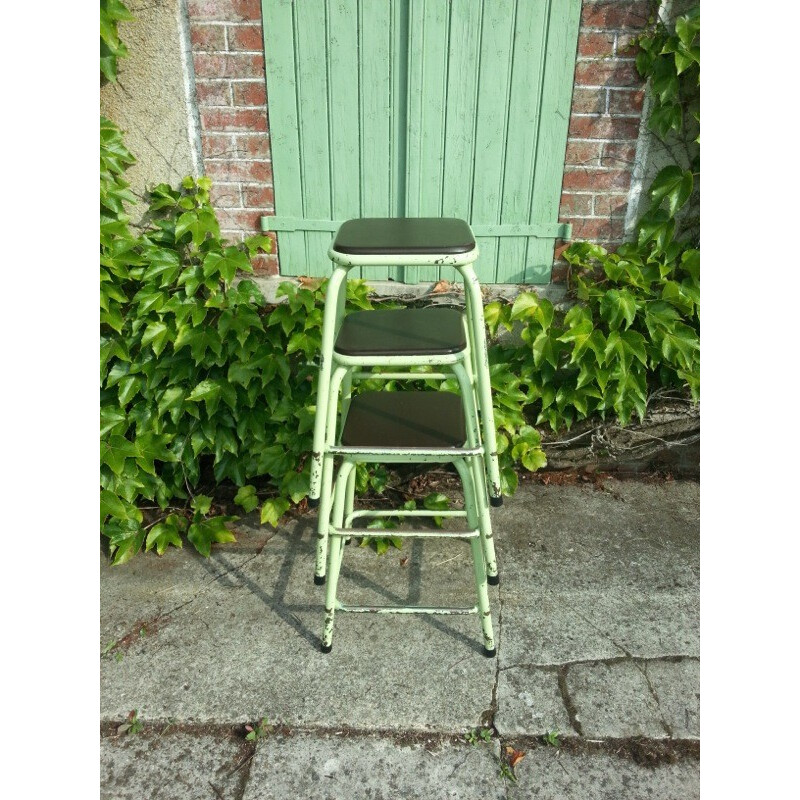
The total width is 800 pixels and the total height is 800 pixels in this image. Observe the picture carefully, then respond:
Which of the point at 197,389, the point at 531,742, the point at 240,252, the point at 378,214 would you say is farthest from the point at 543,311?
the point at 531,742

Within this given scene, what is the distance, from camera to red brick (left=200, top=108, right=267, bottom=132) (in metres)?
2.79

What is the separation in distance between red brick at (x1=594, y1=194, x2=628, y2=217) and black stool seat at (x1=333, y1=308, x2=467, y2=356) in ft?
3.61

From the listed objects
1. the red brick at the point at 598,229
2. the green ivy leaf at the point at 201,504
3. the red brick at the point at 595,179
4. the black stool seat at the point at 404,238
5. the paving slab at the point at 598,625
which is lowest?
the paving slab at the point at 598,625

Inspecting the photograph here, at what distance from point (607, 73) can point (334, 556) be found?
2176 millimetres

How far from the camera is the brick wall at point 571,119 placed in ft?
8.73

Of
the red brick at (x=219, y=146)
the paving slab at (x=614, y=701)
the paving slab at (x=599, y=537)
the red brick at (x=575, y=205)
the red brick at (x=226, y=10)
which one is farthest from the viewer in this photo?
the red brick at (x=575, y=205)

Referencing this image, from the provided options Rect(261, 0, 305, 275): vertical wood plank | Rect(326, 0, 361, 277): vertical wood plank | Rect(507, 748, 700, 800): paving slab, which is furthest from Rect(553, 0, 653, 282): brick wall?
Rect(507, 748, 700, 800): paving slab

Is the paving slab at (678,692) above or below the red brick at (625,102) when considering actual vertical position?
below

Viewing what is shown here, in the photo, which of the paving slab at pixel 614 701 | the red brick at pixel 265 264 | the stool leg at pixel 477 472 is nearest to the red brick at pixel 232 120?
the red brick at pixel 265 264

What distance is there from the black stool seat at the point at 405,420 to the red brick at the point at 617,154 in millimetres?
1297

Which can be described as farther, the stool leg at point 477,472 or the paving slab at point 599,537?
the paving slab at point 599,537

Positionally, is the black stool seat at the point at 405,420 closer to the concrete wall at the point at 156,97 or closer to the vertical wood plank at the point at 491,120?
the vertical wood plank at the point at 491,120

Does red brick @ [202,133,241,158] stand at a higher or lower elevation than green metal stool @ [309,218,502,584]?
higher

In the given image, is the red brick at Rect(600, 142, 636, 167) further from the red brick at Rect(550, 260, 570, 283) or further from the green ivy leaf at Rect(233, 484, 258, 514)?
the green ivy leaf at Rect(233, 484, 258, 514)
